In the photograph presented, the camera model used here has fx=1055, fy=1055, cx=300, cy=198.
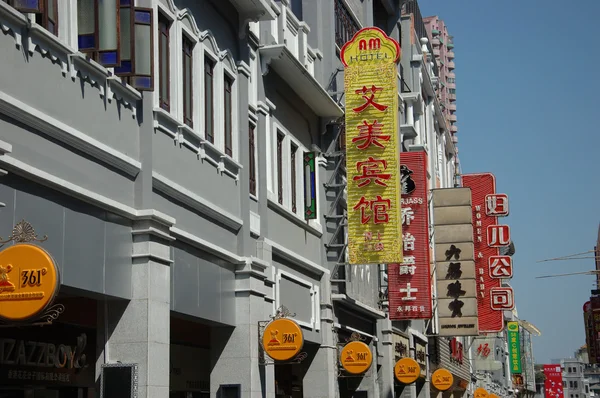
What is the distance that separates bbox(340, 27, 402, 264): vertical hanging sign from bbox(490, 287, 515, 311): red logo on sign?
23.2 m

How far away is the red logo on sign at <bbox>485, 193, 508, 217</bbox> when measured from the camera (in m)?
55.6

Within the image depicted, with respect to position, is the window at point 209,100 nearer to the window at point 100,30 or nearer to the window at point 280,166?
the window at point 100,30

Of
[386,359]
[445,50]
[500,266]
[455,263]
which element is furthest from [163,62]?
[445,50]

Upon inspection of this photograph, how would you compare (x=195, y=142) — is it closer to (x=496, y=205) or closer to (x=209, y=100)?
(x=209, y=100)

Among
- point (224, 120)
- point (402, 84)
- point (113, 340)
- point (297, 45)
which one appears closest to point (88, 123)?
point (113, 340)

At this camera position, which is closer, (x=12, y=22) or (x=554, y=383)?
(x=12, y=22)

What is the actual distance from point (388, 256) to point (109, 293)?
47.5 feet

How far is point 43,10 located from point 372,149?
16.0 m

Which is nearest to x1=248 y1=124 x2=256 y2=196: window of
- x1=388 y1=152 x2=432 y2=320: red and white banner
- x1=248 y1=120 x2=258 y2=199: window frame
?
x1=248 y1=120 x2=258 y2=199: window frame

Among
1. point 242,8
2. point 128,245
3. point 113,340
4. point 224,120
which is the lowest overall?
point 113,340

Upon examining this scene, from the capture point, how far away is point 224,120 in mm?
21969

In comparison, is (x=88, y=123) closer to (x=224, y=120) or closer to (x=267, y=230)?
(x=224, y=120)

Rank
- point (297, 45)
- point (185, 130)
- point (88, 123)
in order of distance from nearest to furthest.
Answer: point (88, 123)
point (185, 130)
point (297, 45)

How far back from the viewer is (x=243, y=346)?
71.2 ft
